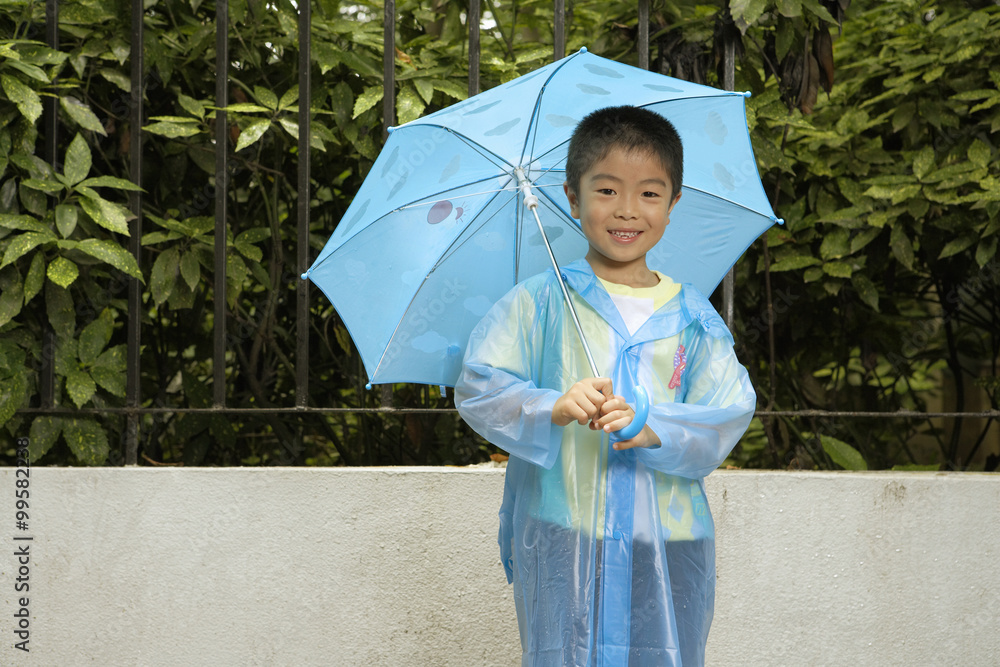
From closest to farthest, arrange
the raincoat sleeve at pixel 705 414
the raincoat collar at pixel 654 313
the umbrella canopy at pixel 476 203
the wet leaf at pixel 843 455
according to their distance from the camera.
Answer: the raincoat sleeve at pixel 705 414 → the raincoat collar at pixel 654 313 → the umbrella canopy at pixel 476 203 → the wet leaf at pixel 843 455

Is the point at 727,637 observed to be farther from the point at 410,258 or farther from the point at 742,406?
the point at 410,258

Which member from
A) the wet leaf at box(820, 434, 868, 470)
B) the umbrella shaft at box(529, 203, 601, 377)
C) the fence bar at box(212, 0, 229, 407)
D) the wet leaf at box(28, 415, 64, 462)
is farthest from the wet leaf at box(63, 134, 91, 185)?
the wet leaf at box(820, 434, 868, 470)

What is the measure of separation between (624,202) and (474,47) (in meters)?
1.22

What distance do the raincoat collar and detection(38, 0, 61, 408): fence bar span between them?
1.78 metres

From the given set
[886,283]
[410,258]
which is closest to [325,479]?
[410,258]

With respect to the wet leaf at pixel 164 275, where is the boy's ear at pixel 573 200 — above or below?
above

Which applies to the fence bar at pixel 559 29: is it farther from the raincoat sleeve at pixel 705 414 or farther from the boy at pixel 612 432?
the raincoat sleeve at pixel 705 414

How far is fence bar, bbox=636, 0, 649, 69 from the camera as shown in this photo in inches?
114

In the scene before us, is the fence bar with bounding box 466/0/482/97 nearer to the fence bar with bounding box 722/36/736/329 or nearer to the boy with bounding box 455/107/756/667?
the fence bar with bounding box 722/36/736/329

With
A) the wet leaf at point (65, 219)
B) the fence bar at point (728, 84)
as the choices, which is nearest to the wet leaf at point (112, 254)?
the wet leaf at point (65, 219)

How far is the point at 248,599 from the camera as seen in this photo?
113 inches

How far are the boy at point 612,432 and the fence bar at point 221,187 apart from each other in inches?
47.1

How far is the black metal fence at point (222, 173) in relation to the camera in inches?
114

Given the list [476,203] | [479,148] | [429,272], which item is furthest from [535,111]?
[429,272]
